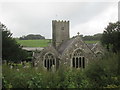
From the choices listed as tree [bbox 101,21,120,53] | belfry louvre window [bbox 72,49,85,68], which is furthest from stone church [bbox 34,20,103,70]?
tree [bbox 101,21,120,53]

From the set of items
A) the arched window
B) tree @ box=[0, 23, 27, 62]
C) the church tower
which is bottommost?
the arched window

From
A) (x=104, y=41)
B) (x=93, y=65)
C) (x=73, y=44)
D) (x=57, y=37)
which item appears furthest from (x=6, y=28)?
(x=93, y=65)

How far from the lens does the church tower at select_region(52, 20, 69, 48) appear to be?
4472 centimetres

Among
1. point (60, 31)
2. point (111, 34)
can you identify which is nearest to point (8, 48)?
point (60, 31)

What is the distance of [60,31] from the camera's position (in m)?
45.1

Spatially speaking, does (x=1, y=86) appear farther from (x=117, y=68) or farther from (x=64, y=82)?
(x=117, y=68)

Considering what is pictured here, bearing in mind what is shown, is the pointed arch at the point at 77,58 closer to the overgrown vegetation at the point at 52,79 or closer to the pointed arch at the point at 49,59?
the pointed arch at the point at 49,59

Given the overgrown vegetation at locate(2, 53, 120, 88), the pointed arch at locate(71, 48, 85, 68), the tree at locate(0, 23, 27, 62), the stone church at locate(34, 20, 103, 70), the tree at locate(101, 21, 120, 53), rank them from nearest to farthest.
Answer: the overgrown vegetation at locate(2, 53, 120, 88) → the stone church at locate(34, 20, 103, 70) → the pointed arch at locate(71, 48, 85, 68) → the tree at locate(0, 23, 27, 62) → the tree at locate(101, 21, 120, 53)

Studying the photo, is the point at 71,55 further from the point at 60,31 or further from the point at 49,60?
the point at 60,31

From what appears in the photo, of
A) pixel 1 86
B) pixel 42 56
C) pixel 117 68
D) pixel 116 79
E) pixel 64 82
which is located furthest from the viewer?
pixel 42 56

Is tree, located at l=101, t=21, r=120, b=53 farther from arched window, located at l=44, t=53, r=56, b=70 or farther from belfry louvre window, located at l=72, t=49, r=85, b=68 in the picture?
arched window, located at l=44, t=53, r=56, b=70

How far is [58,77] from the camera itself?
1095cm

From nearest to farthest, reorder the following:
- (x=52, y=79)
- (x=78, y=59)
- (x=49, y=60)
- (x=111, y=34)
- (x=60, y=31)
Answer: (x=52, y=79)
(x=49, y=60)
(x=78, y=59)
(x=111, y=34)
(x=60, y=31)

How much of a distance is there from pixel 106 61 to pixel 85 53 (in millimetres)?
24891
